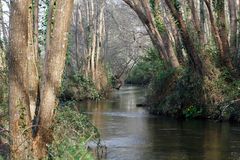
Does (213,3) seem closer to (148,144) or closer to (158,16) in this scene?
(158,16)

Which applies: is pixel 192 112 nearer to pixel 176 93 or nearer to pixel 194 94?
pixel 194 94

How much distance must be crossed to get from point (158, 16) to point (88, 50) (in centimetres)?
1745

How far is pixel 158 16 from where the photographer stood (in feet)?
84.2

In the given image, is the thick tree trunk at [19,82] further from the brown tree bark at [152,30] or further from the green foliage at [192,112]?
the brown tree bark at [152,30]

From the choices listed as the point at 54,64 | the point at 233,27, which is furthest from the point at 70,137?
the point at 233,27

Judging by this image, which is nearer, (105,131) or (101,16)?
(105,131)

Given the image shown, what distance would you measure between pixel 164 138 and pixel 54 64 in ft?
27.7

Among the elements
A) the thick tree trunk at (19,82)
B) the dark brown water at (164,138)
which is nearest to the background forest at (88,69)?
the thick tree trunk at (19,82)

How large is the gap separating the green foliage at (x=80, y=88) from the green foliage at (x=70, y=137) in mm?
21361

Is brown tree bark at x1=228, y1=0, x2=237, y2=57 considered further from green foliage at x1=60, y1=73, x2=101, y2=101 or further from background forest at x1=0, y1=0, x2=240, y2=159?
green foliage at x1=60, y1=73, x2=101, y2=101

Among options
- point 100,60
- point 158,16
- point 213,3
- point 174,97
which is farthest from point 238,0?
point 100,60

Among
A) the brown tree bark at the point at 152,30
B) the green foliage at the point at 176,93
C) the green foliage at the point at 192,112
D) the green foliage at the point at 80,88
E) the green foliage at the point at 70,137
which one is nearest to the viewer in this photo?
the green foliage at the point at 70,137

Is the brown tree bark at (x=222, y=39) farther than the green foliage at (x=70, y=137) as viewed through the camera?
Yes

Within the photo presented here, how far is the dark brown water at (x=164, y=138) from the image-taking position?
14.0 metres
